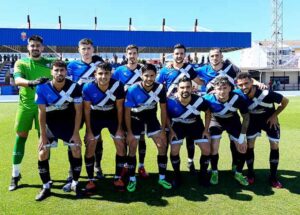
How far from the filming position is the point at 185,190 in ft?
17.4

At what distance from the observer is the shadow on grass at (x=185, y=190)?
4.97 meters

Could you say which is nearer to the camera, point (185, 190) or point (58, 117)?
point (58, 117)

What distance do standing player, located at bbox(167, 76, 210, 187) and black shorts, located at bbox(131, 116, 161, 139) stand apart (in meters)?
0.29

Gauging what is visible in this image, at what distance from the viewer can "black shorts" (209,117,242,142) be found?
18.7 feet

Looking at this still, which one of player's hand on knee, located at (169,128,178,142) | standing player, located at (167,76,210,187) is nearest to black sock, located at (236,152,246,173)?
standing player, located at (167,76,210,187)

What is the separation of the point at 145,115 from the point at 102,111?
737 mm

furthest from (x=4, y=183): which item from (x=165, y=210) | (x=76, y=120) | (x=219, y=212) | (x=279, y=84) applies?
(x=279, y=84)

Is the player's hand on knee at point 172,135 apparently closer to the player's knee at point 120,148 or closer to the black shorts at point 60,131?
the player's knee at point 120,148

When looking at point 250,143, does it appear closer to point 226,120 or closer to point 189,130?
point 226,120

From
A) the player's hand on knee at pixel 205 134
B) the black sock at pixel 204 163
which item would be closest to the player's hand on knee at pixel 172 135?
the player's hand on knee at pixel 205 134

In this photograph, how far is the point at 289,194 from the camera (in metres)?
5.08

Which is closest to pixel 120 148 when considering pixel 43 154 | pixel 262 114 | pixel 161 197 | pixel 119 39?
pixel 161 197

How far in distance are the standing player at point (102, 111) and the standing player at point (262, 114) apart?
2113mm

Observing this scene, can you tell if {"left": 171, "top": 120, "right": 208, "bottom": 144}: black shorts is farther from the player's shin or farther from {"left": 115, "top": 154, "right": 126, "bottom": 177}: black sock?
the player's shin
